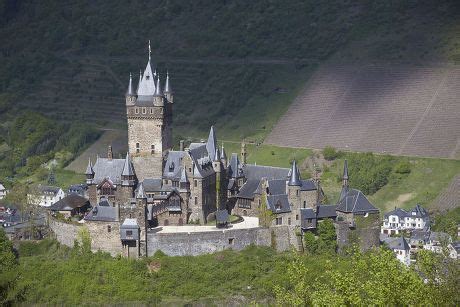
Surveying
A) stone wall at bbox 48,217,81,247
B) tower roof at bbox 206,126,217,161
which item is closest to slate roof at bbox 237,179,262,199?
tower roof at bbox 206,126,217,161

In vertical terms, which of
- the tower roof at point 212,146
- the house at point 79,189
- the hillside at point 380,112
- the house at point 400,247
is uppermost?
the hillside at point 380,112

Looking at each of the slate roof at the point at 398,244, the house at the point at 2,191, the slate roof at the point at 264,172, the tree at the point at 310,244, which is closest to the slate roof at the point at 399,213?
the slate roof at the point at 398,244

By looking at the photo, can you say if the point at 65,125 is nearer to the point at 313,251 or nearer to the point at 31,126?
the point at 31,126

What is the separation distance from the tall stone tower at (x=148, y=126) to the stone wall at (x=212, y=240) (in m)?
8.11

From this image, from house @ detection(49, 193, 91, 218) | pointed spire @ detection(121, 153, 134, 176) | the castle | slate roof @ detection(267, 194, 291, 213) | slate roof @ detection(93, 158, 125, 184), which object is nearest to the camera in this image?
the castle

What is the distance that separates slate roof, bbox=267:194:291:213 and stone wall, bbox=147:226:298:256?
1339 mm

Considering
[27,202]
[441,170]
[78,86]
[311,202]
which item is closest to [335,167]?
[441,170]

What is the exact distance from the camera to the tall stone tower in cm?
8775

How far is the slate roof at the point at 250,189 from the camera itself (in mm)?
88188

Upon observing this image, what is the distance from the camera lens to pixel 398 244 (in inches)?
3398

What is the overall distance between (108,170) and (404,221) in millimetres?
24852

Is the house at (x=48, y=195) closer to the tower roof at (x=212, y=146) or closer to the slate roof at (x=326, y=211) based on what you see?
the tower roof at (x=212, y=146)

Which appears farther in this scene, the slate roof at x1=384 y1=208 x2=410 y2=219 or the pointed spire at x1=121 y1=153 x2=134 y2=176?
the slate roof at x1=384 y1=208 x2=410 y2=219

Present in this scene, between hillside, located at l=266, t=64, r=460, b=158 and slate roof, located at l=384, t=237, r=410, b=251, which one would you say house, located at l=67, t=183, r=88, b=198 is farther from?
hillside, located at l=266, t=64, r=460, b=158
